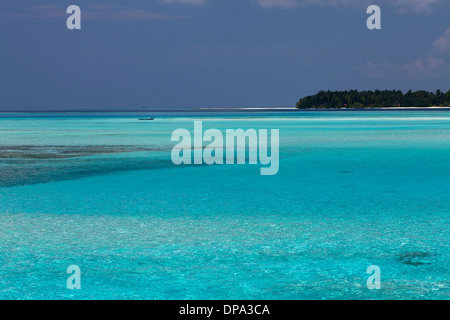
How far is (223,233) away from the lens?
8602mm

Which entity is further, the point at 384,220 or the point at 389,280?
the point at 384,220

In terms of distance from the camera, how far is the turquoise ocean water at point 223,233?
6.30m

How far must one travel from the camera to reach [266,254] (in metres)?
7.44

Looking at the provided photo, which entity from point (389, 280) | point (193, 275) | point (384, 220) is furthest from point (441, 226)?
point (193, 275)

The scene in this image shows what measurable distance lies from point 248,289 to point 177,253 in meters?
1.58

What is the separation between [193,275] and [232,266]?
0.54m

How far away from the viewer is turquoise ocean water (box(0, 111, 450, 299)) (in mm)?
6301

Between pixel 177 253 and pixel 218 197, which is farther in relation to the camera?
pixel 218 197
